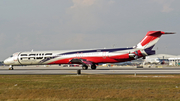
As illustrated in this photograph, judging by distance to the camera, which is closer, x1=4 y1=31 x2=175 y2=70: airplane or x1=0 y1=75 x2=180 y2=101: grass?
x1=0 y1=75 x2=180 y2=101: grass

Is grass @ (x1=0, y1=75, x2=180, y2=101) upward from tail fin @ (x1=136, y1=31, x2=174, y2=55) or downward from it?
downward

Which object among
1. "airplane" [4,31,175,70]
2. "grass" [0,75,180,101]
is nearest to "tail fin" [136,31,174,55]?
"airplane" [4,31,175,70]

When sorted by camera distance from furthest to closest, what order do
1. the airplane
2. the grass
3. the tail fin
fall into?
the tail fin < the airplane < the grass

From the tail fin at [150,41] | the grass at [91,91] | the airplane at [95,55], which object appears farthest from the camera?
the tail fin at [150,41]

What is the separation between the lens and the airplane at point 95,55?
186 feet

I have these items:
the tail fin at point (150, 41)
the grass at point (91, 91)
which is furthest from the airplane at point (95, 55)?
the grass at point (91, 91)

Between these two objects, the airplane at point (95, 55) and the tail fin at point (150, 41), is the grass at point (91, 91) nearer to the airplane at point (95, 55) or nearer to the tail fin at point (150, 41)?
the airplane at point (95, 55)

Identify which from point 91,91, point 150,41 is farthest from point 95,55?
point 91,91

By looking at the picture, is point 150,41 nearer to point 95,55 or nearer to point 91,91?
point 95,55

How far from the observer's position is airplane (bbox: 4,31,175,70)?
186 ft

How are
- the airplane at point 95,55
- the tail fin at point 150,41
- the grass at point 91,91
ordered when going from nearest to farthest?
the grass at point 91,91 → the airplane at point 95,55 → the tail fin at point 150,41

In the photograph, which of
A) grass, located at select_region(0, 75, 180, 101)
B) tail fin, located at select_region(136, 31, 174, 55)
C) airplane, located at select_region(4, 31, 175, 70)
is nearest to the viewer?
grass, located at select_region(0, 75, 180, 101)

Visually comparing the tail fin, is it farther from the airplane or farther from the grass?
the grass

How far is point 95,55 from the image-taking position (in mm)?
58750
